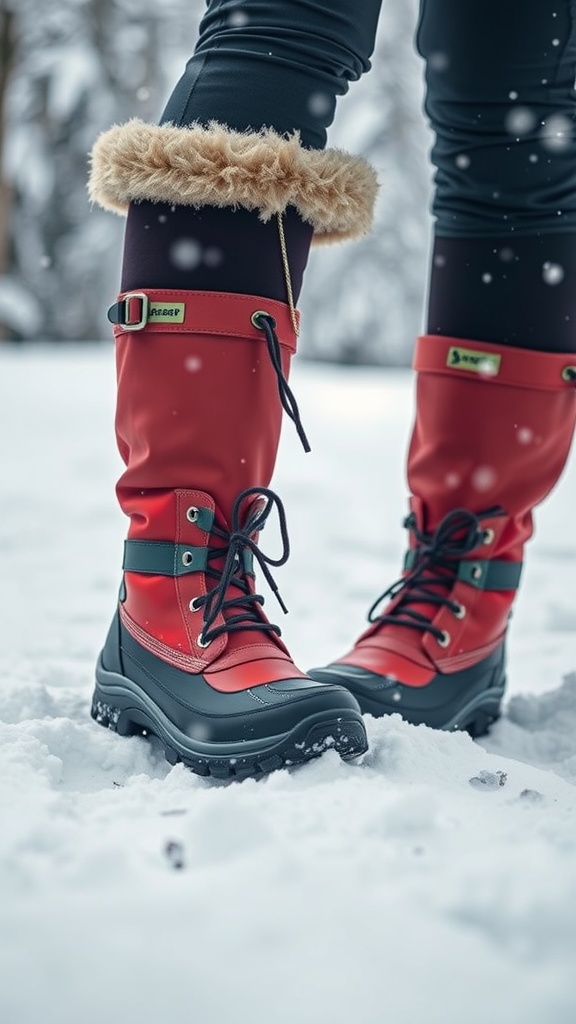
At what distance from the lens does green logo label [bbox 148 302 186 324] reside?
1.12 metres

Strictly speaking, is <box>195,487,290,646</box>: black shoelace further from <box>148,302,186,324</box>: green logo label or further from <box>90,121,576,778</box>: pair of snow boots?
<box>148,302,186,324</box>: green logo label

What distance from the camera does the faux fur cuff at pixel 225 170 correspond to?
1.07 meters

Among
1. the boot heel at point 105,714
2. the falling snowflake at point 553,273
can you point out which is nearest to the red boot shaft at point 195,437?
the boot heel at point 105,714

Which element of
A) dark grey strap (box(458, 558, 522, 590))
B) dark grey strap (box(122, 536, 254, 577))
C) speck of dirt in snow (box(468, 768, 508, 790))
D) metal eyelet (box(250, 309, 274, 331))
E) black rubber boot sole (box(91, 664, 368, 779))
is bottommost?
speck of dirt in snow (box(468, 768, 508, 790))

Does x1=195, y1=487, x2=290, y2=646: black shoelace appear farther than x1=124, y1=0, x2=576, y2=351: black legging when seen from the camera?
No

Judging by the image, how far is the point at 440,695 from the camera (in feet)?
4.59

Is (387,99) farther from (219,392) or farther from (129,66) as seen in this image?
(219,392)

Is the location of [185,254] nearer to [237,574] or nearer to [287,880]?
[237,574]

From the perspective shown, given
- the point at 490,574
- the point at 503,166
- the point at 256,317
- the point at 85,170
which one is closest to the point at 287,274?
the point at 256,317

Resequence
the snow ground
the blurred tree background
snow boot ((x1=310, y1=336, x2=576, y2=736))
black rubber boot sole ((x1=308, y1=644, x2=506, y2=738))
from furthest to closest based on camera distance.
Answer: the blurred tree background
snow boot ((x1=310, y1=336, x2=576, y2=736))
black rubber boot sole ((x1=308, y1=644, x2=506, y2=738))
the snow ground

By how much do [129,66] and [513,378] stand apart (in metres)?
10.2

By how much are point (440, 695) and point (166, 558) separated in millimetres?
474

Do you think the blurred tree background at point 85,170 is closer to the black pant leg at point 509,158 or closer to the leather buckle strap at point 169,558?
the black pant leg at point 509,158

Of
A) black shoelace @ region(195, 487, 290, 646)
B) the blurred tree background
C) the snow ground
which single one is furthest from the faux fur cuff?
the blurred tree background
